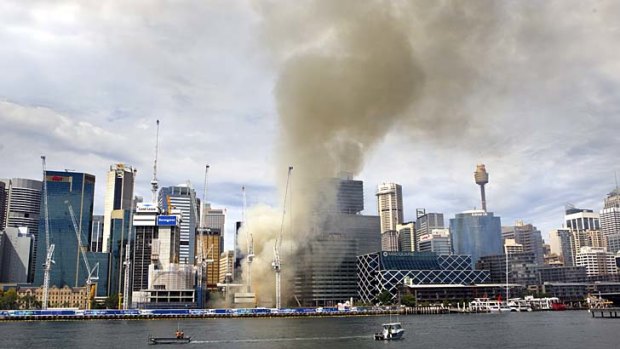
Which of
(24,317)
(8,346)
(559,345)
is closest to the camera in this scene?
(559,345)

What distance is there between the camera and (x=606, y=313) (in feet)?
627

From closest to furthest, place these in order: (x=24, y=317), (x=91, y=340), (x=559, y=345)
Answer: (x=559, y=345), (x=91, y=340), (x=24, y=317)

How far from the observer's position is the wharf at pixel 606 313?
173225 mm

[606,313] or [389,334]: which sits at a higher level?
[389,334]

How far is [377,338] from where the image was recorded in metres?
104

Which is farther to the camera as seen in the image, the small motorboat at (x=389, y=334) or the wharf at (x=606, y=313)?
the wharf at (x=606, y=313)

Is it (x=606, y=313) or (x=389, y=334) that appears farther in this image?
(x=606, y=313)

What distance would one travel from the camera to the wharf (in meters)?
173

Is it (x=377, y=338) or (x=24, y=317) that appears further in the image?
(x=24, y=317)

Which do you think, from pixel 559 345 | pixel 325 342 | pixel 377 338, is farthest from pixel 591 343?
pixel 325 342

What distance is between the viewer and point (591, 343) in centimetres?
9356

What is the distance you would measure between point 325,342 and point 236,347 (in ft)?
47.6

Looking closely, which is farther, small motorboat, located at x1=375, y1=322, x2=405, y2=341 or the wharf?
the wharf

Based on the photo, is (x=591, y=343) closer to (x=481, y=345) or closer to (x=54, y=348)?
(x=481, y=345)
